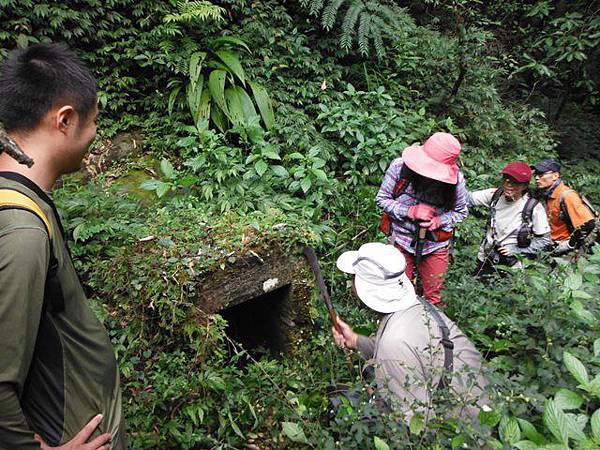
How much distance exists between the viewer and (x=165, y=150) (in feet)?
18.0

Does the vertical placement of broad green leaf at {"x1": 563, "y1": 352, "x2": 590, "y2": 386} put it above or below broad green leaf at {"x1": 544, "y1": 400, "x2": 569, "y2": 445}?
above

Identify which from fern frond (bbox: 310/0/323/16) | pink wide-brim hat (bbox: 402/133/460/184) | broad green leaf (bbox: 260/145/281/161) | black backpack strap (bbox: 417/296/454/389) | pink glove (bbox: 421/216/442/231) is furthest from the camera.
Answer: fern frond (bbox: 310/0/323/16)

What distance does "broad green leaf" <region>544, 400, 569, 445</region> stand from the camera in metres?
1.53

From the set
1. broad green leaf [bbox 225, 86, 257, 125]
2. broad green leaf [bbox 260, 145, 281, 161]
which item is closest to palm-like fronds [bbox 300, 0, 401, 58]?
broad green leaf [bbox 225, 86, 257, 125]

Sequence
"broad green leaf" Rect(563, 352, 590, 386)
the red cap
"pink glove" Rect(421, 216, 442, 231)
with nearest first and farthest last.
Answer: "broad green leaf" Rect(563, 352, 590, 386), "pink glove" Rect(421, 216, 442, 231), the red cap

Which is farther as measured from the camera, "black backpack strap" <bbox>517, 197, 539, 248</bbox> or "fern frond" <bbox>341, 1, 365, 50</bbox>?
"fern frond" <bbox>341, 1, 365, 50</bbox>

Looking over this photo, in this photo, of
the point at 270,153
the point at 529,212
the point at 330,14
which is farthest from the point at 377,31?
the point at 529,212

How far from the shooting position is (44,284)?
57.1 inches

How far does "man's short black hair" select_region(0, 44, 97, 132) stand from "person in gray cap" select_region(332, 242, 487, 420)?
1741mm

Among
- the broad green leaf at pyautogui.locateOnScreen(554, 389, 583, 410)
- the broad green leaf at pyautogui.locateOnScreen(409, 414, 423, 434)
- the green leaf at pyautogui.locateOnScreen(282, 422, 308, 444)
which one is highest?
the broad green leaf at pyautogui.locateOnScreen(554, 389, 583, 410)

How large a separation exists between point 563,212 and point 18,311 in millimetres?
4882

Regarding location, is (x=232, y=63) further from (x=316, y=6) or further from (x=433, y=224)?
(x=433, y=224)

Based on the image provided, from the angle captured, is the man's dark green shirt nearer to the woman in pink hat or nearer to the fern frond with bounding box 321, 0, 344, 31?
the woman in pink hat

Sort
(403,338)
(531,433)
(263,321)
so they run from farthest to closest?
(263,321)
(403,338)
(531,433)
